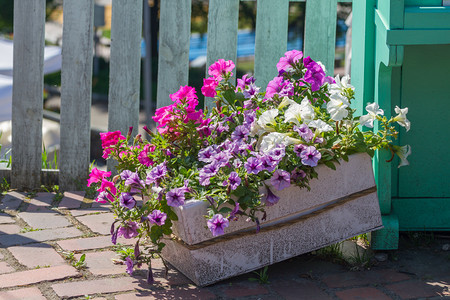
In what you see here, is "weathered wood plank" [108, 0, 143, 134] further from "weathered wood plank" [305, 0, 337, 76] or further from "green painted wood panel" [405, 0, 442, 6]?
"green painted wood panel" [405, 0, 442, 6]

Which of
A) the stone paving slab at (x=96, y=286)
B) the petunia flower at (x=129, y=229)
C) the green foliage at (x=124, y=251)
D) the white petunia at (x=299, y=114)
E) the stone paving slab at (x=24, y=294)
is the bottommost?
the stone paving slab at (x=24, y=294)

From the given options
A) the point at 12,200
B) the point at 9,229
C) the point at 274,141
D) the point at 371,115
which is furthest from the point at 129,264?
the point at 12,200

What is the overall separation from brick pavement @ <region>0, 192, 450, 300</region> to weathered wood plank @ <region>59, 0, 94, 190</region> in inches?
29.1

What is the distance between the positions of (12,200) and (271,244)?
177 cm

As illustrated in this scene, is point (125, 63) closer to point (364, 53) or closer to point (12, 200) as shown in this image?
point (12, 200)

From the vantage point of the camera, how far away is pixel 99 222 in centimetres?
360

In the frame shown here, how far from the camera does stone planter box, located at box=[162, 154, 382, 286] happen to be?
275cm

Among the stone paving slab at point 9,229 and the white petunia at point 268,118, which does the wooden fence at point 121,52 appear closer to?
the stone paving slab at point 9,229

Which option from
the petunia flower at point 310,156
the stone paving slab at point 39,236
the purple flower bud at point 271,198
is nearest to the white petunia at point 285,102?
the petunia flower at point 310,156

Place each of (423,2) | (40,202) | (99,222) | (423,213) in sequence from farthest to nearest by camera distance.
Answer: (40,202)
(99,222)
(423,213)
(423,2)

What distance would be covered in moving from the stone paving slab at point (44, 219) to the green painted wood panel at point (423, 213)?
66.7 inches

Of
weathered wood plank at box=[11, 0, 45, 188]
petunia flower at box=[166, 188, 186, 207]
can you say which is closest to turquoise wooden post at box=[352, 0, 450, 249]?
petunia flower at box=[166, 188, 186, 207]

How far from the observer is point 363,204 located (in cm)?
304

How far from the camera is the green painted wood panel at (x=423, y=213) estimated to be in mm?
3389
